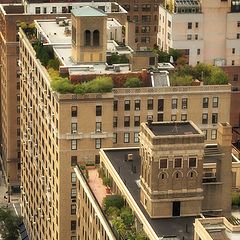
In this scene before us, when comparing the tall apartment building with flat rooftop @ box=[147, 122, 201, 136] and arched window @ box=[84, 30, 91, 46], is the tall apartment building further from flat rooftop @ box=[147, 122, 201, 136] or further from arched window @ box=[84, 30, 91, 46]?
flat rooftop @ box=[147, 122, 201, 136]

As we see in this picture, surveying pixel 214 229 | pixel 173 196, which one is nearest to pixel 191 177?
pixel 173 196

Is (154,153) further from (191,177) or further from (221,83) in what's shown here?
(221,83)

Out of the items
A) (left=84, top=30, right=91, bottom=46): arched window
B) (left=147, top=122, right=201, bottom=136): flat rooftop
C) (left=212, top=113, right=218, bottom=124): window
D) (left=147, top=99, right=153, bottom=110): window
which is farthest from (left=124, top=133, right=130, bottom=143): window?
(left=147, top=122, right=201, bottom=136): flat rooftop

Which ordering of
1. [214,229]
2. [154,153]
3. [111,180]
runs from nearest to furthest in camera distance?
[214,229] → [154,153] → [111,180]

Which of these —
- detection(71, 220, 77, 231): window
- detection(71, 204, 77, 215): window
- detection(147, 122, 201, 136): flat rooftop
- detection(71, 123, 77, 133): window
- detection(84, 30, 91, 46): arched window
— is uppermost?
detection(84, 30, 91, 46): arched window

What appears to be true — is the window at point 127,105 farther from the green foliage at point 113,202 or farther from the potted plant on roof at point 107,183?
the green foliage at point 113,202

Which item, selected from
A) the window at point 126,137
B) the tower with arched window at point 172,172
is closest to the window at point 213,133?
the window at point 126,137

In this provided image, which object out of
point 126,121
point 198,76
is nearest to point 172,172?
point 126,121
